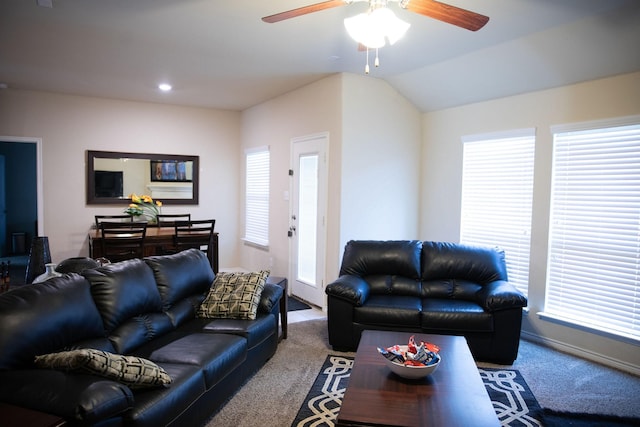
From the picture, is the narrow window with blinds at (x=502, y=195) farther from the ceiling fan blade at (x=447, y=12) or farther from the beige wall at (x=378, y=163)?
the ceiling fan blade at (x=447, y=12)

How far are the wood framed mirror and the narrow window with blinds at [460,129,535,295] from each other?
14.4 ft

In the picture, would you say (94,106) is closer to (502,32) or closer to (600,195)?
(502,32)

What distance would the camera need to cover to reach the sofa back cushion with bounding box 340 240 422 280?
13.6 ft

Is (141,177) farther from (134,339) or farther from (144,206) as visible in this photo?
(134,339)

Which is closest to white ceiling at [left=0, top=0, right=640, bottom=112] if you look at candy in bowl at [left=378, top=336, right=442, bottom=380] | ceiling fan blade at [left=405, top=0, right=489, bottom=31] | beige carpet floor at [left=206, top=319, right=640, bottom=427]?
ceiling fan blade at [left=405, top=0, right=489, bottom=31]

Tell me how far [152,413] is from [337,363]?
1.85m

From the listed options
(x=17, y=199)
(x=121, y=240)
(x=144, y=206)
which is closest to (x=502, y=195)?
(x=121, y=240)

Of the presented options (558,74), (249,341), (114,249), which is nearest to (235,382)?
(249,341)

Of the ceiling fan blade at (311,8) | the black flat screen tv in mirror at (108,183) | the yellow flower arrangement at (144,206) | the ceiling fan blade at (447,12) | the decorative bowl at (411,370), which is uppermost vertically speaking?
the ceiling fan blade at (311,8)

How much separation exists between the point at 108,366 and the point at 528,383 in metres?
2.93

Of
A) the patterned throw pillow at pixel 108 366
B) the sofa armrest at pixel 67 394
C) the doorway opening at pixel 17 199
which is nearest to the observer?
the sofa armrest at pixel 67 394

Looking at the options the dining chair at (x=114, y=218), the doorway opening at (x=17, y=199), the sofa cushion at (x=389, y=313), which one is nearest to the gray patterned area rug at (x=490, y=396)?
the sofa cushion at (x=389, y=313)

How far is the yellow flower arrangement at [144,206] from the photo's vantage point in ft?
19.4

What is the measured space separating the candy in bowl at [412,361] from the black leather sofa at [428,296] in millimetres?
1123
